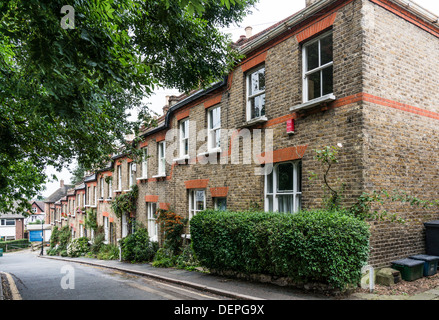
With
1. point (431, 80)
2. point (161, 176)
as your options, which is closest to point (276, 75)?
point (431, 80)

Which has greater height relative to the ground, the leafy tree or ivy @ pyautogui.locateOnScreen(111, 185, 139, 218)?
the leafy tree

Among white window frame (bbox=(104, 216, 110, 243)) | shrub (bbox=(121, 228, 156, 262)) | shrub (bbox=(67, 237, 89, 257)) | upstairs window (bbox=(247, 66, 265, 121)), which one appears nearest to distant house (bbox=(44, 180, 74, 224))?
shrub (bbox=(67, 237, 89, 257))

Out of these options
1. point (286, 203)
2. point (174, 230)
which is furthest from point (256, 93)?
point (174, 230)

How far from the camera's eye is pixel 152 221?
60.5ft

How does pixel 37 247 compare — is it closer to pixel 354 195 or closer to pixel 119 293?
pixel 119 293

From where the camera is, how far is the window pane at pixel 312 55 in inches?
364

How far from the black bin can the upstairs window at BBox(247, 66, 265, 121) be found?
18.6 feet

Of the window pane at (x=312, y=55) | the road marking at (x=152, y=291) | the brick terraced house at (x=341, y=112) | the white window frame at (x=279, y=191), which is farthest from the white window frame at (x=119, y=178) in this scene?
the window pane at (x=312, y=55)

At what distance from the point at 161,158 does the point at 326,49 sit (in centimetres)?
1113

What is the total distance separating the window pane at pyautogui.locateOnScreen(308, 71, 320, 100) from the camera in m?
9.15

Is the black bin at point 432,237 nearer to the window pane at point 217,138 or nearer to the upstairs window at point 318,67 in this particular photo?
the upstairs window at point 318,67

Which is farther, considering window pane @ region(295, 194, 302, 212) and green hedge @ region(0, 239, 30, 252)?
green hedge @ region(0, 239, 30, 252)

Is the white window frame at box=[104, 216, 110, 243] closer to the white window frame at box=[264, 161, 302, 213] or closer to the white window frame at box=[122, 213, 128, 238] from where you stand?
the white window frame at box=[122, 213, 128, 238]

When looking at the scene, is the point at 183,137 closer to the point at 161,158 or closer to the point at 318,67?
the point at 161,158
